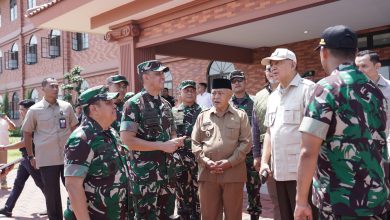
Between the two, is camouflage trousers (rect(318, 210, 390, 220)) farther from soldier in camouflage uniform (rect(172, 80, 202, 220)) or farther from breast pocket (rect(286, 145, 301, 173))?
soldier in camouflage uniform (rect(172, 80, 202, 220))

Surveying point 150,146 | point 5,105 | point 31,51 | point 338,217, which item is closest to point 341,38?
point 338,217

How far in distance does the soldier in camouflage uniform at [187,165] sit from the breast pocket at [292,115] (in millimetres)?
2195

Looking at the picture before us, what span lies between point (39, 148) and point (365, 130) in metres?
4.40

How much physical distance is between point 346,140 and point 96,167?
5.23 ft

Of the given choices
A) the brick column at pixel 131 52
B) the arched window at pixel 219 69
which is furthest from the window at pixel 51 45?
the brick column at pixel 131 52

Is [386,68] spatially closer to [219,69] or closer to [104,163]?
[219,69]

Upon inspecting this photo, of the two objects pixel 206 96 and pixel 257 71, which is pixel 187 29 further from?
pixel 257 71

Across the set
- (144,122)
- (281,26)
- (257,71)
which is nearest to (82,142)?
(144,122)

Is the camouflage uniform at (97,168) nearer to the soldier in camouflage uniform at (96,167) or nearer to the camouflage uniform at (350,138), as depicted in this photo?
the soldier in camouflage uniform at (96,167)

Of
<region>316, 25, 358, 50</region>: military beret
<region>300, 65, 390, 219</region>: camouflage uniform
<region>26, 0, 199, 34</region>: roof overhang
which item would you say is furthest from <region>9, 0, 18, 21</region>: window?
<region>300, 65, 390, 219</region>: camouflage uniform

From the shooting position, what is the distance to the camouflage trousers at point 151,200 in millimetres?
3750

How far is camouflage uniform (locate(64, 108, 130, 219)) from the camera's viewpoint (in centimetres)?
269

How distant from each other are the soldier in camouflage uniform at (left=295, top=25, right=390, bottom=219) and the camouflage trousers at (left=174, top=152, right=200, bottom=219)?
3171 mm

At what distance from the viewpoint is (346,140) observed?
7.50ft
